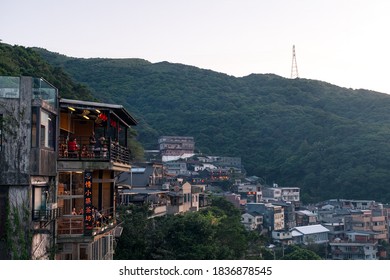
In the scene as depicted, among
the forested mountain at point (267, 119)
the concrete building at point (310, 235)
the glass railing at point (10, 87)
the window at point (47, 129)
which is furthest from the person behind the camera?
the forested mountain at point (267, 119)

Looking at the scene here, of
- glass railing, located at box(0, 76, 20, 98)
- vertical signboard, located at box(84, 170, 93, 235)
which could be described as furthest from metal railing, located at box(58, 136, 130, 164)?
glass railing, located at box(0, 76, 20, 98)

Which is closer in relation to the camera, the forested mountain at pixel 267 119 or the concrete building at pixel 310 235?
the concrete building at pixel 310 235

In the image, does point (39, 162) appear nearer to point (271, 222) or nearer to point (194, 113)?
point (271, 222)

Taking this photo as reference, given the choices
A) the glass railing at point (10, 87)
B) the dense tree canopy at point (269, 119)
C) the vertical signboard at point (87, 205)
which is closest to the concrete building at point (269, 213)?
the dense tree canopy at point (269, 119)

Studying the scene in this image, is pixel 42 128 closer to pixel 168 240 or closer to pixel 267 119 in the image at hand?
pixel 168 240

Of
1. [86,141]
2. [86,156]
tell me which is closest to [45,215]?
[86,156]

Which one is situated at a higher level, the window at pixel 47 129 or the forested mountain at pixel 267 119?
the forested mountain at pixel 267 119

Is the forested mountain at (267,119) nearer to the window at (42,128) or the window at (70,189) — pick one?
the window at (70,189)

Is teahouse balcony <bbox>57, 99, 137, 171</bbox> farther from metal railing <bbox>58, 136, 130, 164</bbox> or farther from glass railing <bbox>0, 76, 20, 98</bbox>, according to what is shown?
glass railing <bbox>0, 76, 20, 98</bbox>
